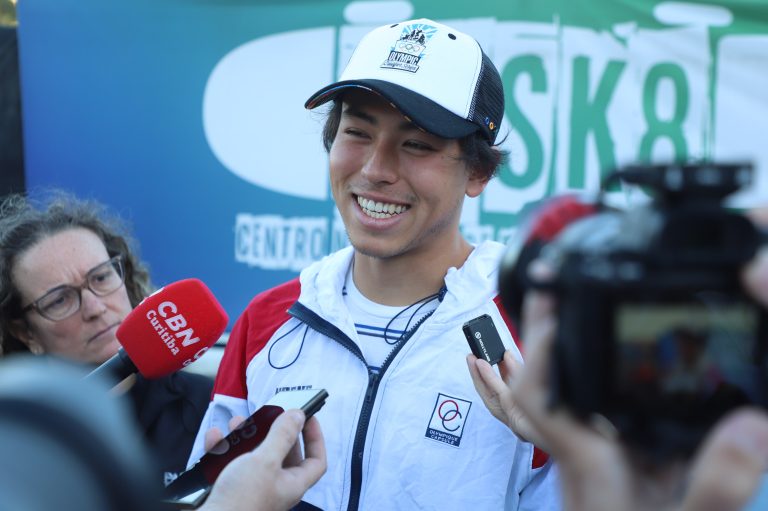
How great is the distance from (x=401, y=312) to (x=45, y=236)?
1206 mm

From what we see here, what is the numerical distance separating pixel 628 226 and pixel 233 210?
10.2ft

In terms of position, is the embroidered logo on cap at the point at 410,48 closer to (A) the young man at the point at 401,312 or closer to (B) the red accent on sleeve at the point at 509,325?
(A) the young man at the point at 401,312

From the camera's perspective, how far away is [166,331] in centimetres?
209

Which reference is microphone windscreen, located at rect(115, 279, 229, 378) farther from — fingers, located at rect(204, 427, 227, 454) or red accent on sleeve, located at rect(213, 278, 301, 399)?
fingers, located at rect(204, 427, 227, 454)

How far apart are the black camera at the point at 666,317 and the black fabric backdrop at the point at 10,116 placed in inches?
147

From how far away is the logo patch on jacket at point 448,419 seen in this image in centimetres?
184

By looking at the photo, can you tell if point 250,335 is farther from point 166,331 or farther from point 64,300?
point 64,300

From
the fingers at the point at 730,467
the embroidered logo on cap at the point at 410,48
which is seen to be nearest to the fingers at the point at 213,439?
the embroidered logo on cap at the point at 410,48

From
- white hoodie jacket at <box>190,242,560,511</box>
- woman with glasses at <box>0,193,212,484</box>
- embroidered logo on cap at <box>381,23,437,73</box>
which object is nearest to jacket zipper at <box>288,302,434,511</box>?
white hoodie jacket at <box>190,242,560,511</box>

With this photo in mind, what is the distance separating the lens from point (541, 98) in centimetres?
345

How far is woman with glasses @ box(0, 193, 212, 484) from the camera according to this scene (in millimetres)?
2533

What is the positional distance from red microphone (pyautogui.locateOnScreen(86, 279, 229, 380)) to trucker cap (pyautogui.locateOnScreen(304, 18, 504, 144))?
0.57 meters

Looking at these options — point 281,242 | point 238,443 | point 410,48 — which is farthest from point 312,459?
point 281,242

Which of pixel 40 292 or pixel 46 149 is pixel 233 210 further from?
pixel 40 292
